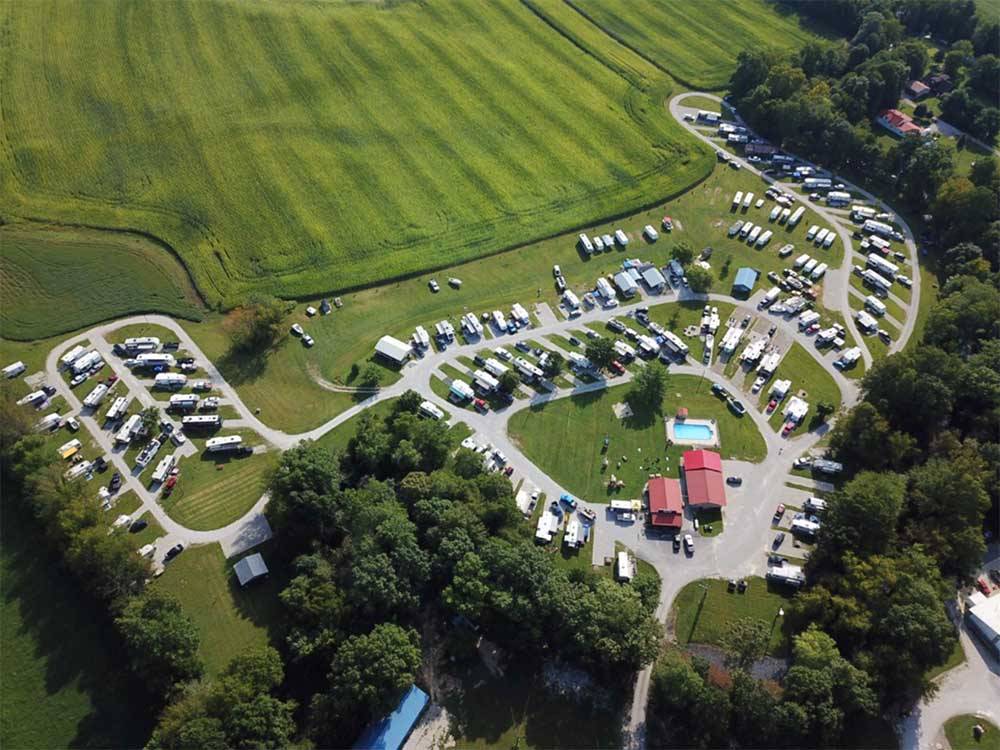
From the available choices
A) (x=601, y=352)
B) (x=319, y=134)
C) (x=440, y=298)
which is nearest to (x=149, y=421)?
(x=440, y=298)

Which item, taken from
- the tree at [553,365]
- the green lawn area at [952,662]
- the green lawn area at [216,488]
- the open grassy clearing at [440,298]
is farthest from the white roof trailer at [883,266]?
the green lawn area at [216,488]

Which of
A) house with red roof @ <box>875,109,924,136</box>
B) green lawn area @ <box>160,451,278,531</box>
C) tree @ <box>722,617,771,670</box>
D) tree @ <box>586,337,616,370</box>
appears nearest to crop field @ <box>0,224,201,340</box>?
green lawn area @ <box>160,451,278,531</box>

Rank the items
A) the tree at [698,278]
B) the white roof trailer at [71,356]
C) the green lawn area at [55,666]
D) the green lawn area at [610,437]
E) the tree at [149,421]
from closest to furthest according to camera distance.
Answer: the green lawn area at [55,666]
the green lawn area at [610,437]
the tree at [149,421]
the white roof trailer at [71,356]
the tree at [698,278]

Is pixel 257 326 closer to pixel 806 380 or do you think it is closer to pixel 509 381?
pixel 509 381

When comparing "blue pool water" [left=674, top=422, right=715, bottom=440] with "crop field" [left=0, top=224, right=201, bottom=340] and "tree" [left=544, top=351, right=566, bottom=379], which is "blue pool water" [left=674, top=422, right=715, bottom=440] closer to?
"tree" [left=544, top=351, right=566, bottom=379]

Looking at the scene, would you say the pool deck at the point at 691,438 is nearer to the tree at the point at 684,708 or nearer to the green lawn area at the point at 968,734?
the tree at the point at 684,708

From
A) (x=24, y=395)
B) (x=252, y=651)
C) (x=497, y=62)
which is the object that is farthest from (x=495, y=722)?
(x=497, y=62)
